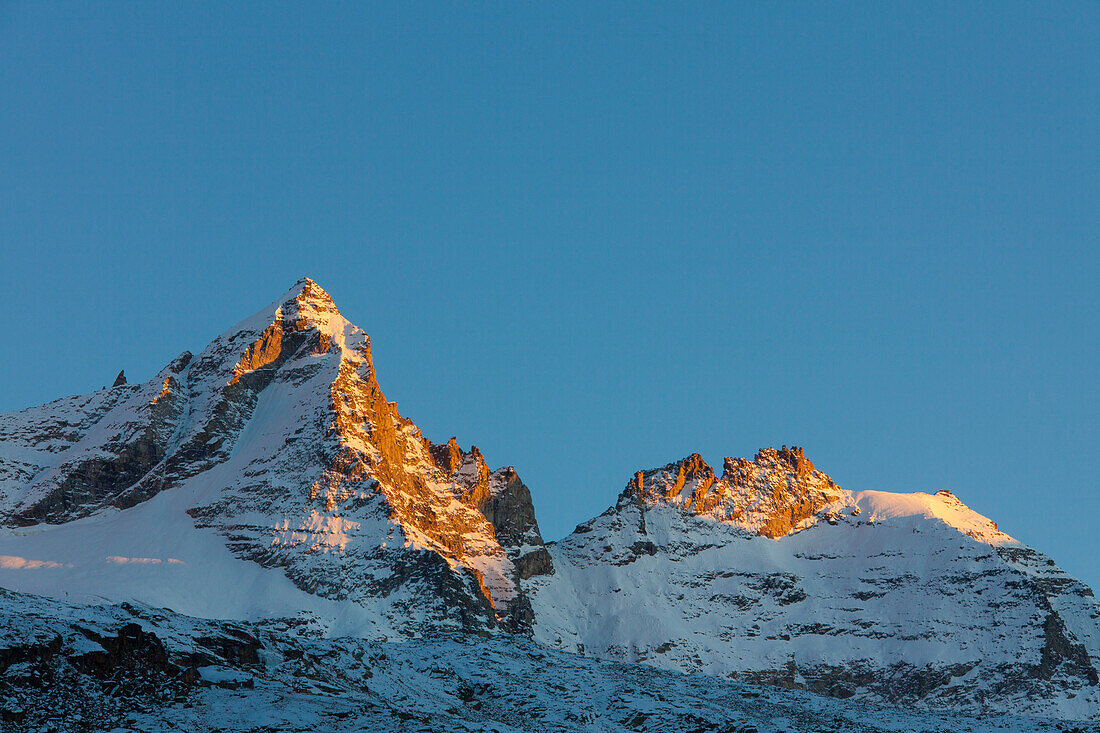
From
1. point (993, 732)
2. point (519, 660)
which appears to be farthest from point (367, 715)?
point (993, 732)

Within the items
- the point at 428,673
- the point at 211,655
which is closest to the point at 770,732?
the point at 428,673

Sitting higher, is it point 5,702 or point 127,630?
point 127,630

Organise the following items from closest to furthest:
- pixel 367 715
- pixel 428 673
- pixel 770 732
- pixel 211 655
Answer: pixel 367 715, pixel 211 655, pixel 770 732, pixel 428 673

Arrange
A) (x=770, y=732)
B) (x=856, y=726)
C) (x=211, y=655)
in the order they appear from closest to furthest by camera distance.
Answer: (x=211, y=655), (x=770, y=732), (x=856, y=726)

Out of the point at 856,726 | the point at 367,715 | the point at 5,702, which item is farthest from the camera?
the point at 856,726

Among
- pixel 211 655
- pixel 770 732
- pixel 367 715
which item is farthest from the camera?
pixel 770 732

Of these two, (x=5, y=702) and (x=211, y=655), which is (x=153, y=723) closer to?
(x=5, y=702)

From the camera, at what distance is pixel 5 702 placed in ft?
264

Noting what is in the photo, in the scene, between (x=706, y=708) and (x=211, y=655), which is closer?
(x=211, y=655)

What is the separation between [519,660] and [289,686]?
33.9 meters

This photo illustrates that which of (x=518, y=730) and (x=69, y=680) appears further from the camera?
(x=518, y=730)

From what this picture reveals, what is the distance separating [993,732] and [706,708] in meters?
21.7

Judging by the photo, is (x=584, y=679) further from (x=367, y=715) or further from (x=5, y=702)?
(x=5, y=702)

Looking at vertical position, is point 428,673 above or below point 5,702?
above
